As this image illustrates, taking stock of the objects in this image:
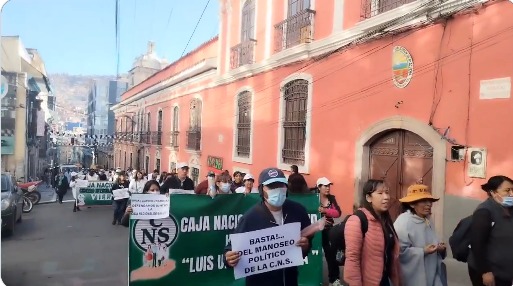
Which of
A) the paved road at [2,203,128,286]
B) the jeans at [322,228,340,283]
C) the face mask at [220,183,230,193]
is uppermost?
the face mask at [220,183,230,193]

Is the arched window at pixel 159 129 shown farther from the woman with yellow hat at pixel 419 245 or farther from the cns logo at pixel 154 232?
the woman with yellow hat at pixel 419 245

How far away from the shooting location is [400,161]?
7355 mm

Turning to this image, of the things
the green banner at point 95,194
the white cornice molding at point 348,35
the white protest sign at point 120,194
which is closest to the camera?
the white cornice molding at point 348,35

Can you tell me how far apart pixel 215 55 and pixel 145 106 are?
455 inches

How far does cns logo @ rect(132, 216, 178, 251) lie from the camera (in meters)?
4.42

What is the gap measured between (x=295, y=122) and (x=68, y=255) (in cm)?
596

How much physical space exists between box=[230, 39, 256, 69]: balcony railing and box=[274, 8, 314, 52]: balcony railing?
1324mm

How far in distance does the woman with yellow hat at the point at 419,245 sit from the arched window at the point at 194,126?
13434mm

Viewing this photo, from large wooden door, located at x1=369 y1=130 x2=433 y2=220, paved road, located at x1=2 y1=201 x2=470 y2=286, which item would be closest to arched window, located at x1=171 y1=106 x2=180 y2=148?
paved road, located at x1=2 y1=201 x2=470 y2=286

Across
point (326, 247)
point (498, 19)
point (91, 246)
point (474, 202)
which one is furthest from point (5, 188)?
point (498, 19)

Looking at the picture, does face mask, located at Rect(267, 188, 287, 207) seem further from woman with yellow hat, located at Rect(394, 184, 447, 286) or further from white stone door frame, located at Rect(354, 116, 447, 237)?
white stone door frame, located at Rect(354, 116, 447, 237)

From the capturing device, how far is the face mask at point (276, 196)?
9.57 feet

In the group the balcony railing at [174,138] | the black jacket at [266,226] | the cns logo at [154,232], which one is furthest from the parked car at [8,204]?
the balcony railing at [174,138]

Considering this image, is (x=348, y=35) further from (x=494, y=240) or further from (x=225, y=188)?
(x=494, y=240)
